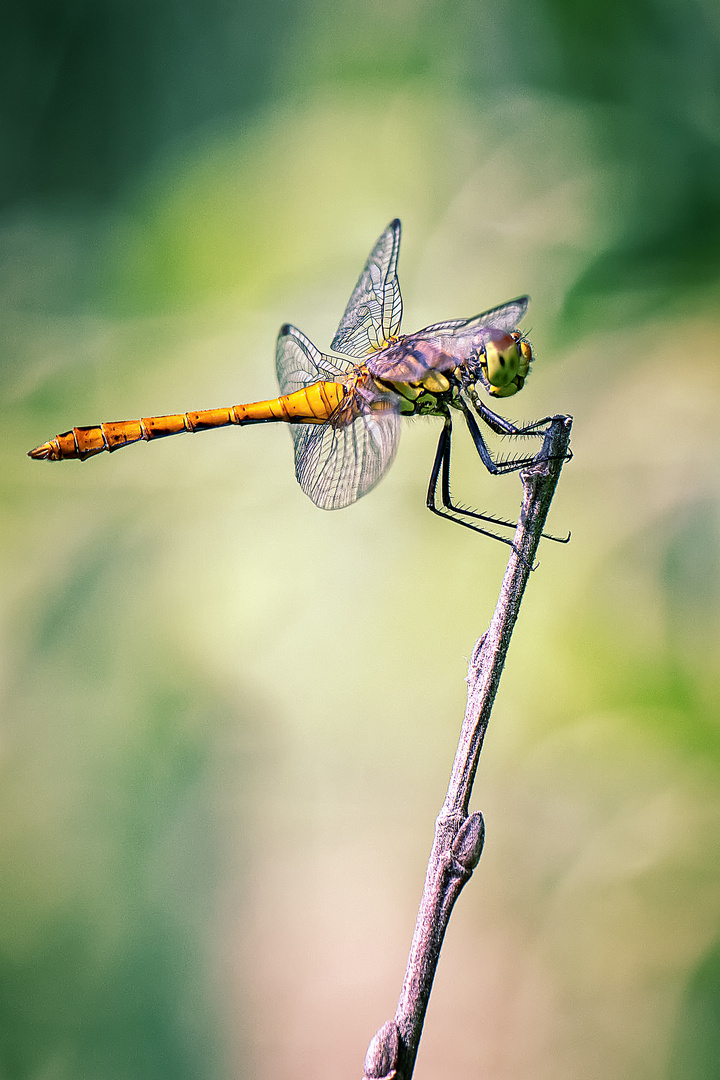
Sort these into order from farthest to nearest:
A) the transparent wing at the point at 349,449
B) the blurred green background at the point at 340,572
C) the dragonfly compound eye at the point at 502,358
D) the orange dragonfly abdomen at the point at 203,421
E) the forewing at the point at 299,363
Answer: the blurred green background at the point at 340,572 < the forewing at the point at 299,363 < the orange dragonfly abdomen at the point at 203,421 < the transparent wing at the point at 349,449 < the dragonfly compound eye at the point at 502,358

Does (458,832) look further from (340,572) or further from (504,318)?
(340,572)

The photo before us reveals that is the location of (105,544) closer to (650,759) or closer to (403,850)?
(403,850)

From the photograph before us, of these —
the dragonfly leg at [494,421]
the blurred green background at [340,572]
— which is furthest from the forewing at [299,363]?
the blurred green background at [340,572]

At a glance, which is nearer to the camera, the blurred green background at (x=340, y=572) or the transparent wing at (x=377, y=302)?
the transparent wing at (x=377, y=302)

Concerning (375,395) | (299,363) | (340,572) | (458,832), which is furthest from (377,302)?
(458,832)

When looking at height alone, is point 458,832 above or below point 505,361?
below

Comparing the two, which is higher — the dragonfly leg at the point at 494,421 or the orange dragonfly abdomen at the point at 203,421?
the orange dragonfly abdomen at the point at 203,421

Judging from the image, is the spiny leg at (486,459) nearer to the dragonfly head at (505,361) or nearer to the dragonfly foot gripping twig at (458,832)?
the dragonfly head at (505,361)

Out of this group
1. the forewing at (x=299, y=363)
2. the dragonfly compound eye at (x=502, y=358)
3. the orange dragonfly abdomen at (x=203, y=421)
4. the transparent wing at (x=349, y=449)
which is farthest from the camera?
the forewing at (x=299, y=363)

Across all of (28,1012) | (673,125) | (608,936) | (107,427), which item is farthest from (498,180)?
(28,1012)
